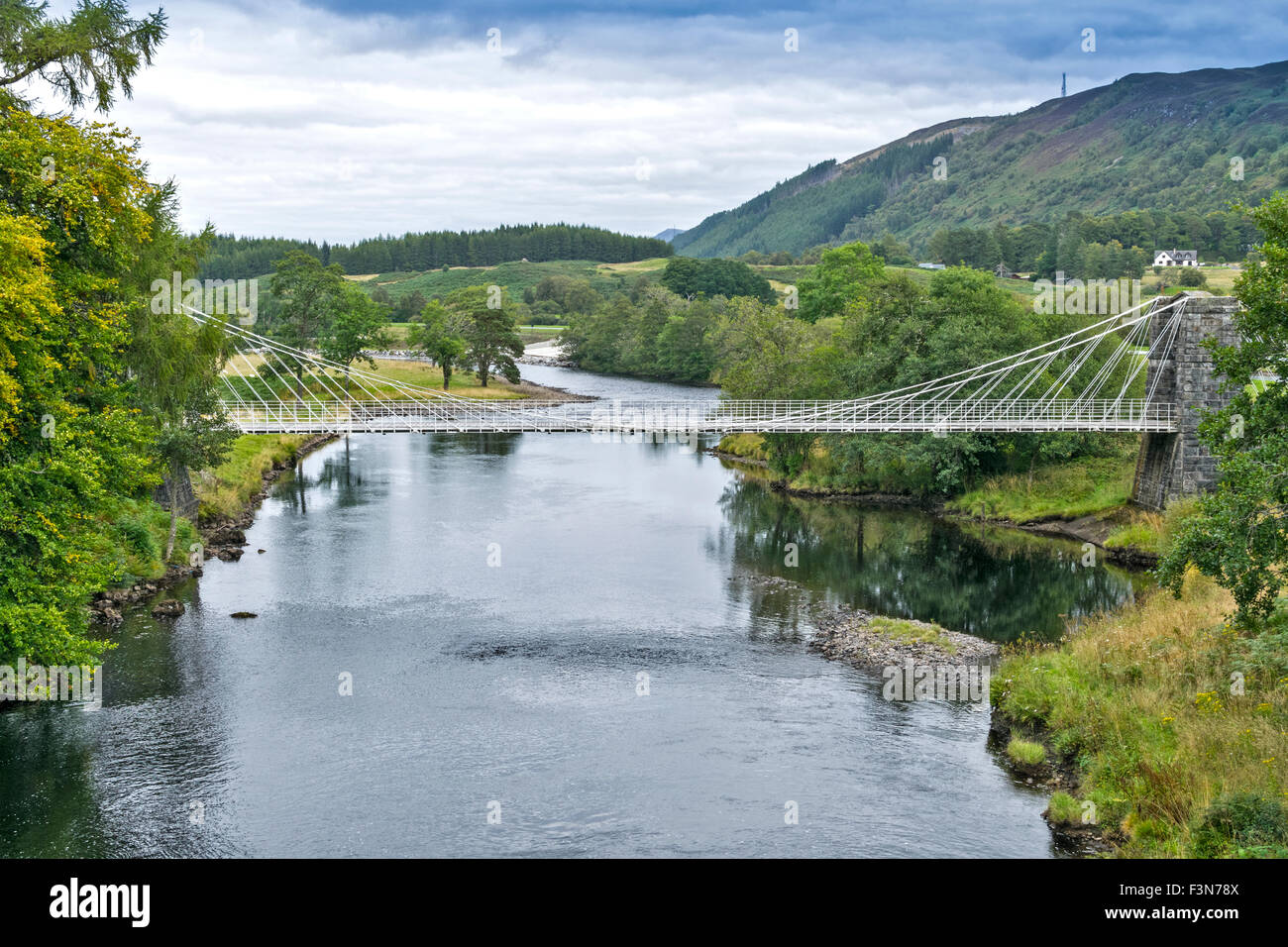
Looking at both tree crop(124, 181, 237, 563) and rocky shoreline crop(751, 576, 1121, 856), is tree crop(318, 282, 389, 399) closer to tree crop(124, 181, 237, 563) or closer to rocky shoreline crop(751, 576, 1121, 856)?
tree crop(124, 181, 237, 563)

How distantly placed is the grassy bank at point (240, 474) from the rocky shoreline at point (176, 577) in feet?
1.37

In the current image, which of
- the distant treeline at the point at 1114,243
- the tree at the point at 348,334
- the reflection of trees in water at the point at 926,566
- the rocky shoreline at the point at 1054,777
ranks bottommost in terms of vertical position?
the rocky shoreline at the point at 1054,777

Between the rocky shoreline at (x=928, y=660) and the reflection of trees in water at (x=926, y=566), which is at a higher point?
the reflection of trees in water at (x=926, y=566)

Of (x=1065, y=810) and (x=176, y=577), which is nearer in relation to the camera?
(x=1065, y=810)

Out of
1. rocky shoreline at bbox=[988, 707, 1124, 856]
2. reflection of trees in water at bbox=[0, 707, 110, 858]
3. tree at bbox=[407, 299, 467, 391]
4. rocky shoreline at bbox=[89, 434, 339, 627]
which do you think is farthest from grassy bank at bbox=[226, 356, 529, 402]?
rocky shoreline at bbox=[988, 707, 1124, 856]

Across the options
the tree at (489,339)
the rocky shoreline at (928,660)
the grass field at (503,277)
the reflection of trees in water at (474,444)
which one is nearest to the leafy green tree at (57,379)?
the rocky shoreline at (928,660)

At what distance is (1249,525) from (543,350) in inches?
4368

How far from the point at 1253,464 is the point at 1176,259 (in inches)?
4282

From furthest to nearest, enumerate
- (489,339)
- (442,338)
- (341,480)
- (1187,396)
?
(489,339) → (442,338) → (341,480) → (1187,396)

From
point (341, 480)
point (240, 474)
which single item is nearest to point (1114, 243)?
point (341, 480)

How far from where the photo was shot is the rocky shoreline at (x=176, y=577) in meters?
28.6

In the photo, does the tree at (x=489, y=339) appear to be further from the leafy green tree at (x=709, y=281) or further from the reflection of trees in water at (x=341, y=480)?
the leafy green tree at (x=709, y=281)

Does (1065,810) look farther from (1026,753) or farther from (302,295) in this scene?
(302,295)

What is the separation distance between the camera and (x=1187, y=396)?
4022cm
